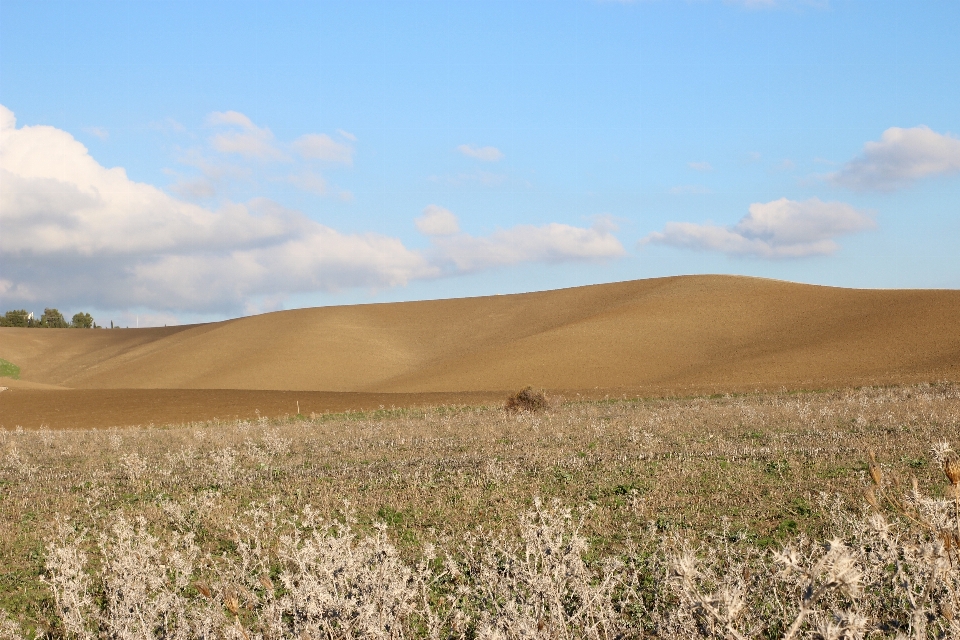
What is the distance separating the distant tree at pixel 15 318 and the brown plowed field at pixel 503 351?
29.2 m

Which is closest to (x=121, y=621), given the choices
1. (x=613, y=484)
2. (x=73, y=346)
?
(x=613, y=484)

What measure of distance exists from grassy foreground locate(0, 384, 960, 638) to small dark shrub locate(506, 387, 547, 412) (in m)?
7.29

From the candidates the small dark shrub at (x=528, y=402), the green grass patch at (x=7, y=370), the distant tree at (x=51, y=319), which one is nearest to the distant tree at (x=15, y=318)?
the distant tree at (x=51, y=319)

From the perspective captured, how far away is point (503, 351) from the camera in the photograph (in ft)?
213

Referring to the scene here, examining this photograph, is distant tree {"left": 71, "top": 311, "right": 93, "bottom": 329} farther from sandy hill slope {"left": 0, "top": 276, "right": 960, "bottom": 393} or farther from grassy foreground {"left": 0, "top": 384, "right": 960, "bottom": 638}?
grassy foreground {"left": 0, "top": 384, "right": 960, "bottom": 638}

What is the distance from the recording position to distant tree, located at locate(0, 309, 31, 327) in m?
128

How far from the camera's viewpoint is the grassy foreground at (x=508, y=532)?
471 centimetres

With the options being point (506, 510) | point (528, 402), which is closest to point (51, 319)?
point (528, 402)

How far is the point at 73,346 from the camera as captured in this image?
9669 cm

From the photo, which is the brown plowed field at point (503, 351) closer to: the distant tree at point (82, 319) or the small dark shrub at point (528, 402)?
the small dark shrub at point (528, 402)

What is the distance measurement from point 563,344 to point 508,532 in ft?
180

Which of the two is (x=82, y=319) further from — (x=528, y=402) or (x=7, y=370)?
(x=528, y=402)

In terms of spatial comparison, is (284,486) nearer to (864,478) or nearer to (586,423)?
(864,478)

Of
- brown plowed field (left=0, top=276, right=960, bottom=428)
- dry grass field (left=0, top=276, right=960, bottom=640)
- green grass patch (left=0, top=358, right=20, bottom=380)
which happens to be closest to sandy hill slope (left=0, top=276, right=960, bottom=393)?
brown plowed field (left=0, top=276, right=960, bottom=428)
